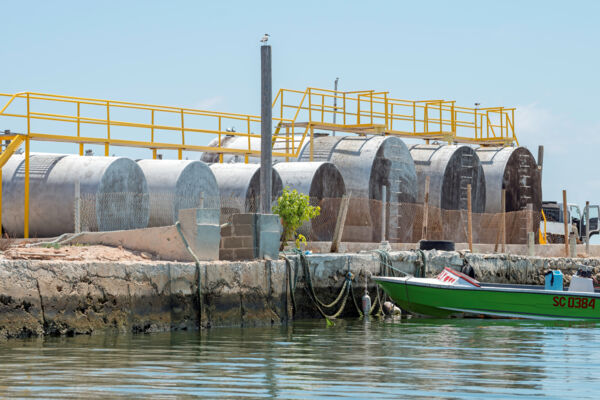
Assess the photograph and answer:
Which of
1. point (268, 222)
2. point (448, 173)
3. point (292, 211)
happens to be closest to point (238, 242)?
point (268, 222)

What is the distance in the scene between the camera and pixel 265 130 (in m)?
24.5

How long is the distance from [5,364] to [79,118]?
15413 mm

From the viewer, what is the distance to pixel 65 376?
1378cm

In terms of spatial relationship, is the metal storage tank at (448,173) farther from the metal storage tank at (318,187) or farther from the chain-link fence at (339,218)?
the metal storage tank at (318,187)

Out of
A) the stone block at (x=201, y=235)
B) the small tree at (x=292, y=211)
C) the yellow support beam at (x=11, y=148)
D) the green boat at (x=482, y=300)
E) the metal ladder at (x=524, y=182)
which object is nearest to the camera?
the stone block at (x=201, y=235)

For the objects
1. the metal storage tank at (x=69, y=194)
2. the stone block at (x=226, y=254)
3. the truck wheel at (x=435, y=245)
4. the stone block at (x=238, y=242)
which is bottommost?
the stone block at (x=226, y=254)

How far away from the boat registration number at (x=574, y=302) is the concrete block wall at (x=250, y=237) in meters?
7.63

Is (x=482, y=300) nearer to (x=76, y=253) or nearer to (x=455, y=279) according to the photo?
(x=455, y=279)

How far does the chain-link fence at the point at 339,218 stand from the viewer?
1081 inches

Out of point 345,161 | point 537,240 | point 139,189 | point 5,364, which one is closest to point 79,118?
point 139,189

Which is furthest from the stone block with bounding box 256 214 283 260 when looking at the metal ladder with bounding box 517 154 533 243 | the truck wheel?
the metal ladder with bounding box 517 154 533 243

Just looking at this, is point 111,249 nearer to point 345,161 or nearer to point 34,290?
point 34,290

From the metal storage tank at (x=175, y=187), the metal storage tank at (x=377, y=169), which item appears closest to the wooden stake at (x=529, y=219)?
the metal storage tank at (x=377, y=169)

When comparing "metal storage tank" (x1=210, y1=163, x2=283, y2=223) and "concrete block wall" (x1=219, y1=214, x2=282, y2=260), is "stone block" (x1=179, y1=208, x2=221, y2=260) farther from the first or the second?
"metal storage tank" (x1=210, y1=163, x2=283, y2=223)
